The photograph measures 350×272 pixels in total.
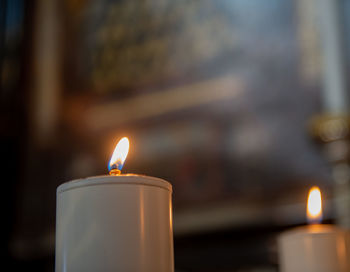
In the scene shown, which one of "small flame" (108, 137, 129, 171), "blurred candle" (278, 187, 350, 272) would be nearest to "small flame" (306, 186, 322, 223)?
"blurred candle" (278, 187, 350, 272)

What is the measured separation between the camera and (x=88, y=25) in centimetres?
164

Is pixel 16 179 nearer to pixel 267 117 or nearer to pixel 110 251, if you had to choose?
pixel 267 117

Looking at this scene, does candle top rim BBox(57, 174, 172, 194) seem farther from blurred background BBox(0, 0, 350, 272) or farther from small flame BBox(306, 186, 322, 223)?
blurred background BBox(0, 0, 350, 272)

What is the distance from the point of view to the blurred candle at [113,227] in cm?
29

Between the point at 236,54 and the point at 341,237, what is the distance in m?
0.95

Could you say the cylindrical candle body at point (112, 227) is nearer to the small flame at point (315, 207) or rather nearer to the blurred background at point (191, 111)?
the small flame at point (315, 207)

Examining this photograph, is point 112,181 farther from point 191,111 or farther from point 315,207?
point 191,111

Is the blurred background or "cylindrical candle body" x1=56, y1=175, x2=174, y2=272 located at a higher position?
the blurred background

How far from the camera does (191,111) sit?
135 cm

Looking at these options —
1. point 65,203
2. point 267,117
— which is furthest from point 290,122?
point 65,203

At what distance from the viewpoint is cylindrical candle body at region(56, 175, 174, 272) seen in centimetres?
29

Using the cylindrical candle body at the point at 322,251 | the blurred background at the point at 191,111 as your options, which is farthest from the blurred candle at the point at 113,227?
the blurred background at the point at 191,111

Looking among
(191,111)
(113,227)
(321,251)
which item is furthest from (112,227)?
(191,111)

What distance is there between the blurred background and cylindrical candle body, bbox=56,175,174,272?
844 mm
